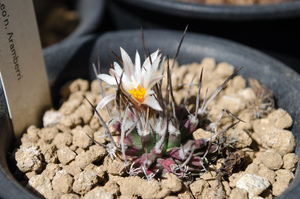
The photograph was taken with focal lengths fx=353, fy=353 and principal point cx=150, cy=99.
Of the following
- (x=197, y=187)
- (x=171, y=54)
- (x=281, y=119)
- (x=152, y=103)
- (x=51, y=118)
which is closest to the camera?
(x=152, y=103)

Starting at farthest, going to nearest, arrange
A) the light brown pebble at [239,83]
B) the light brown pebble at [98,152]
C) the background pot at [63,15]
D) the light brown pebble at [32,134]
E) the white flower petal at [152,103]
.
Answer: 1. the background pot at [63,15]
2. the light brown pebble at [239,83]
3. the light brown pebble at [32,134]
4. the light brown pebble at [98,152]
5. the white flower petal at [152,103]

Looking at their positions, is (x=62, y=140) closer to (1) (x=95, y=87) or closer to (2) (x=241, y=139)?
(1) (x=95, y=87)

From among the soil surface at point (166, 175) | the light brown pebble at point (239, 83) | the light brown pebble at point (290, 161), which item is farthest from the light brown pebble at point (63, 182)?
the light brown pebble at point (239, 83)

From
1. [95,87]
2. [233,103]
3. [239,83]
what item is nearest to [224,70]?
[239,83]

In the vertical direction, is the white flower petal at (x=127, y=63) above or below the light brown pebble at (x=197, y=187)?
above

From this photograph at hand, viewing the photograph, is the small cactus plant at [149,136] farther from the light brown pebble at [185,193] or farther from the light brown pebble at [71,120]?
the light brown pebble at [71,120]

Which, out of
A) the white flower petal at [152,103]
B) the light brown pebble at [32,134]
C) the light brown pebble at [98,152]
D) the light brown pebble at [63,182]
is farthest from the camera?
the light brown pebble at [32,134]

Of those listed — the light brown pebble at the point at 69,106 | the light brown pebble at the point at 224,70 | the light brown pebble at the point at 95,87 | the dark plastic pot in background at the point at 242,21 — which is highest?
the dark plastic pot in background at the point at 242,21

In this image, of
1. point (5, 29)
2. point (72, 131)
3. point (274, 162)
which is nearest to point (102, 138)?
point (72, 131)
